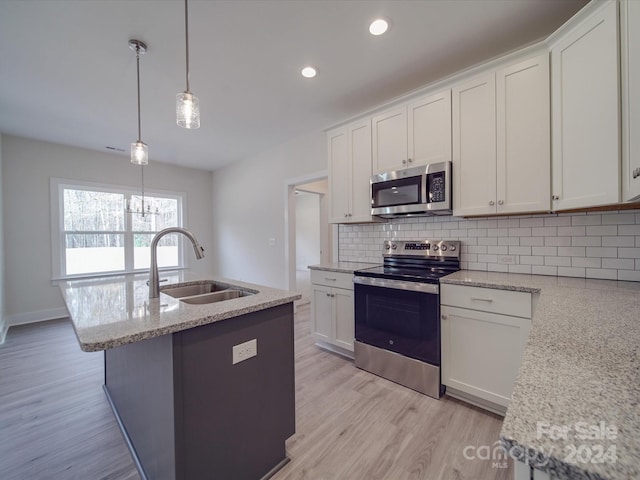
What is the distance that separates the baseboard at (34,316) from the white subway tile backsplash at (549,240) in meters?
5.19

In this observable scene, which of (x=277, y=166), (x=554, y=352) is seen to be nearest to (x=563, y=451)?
(x=554, y=352)

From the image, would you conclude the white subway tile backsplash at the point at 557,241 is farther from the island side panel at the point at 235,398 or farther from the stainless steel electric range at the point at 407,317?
the island side panel at the point at 235,398

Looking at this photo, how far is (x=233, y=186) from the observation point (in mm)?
5266

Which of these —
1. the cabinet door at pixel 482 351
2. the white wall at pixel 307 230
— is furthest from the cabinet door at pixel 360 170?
the white wall at pixel 307 230

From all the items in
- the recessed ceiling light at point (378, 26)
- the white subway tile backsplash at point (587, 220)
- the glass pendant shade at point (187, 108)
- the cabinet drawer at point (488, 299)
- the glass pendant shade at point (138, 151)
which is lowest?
the cabinet drawer at point (488, 299)

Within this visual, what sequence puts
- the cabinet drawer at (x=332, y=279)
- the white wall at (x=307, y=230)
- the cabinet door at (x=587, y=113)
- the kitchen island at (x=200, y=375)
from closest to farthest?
1. the kitchen island at (x=200, y=375)
2. the cabinet door at (x=587, y=113)
3. the cabinet drawer at (x=332, y=279)
4. the white wall at (x=307, y=230)

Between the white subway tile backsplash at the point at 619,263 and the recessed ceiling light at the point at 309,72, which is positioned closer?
the white subway tile backsplash at the point at 619,263

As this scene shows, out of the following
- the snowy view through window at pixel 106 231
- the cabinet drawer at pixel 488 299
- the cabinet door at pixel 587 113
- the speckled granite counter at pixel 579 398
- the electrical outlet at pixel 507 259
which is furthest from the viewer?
the snowy view through window at pixel 106 231

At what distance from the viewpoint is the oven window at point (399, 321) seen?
199 centimetres

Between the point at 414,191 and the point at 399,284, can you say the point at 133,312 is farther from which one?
the point at 414,191

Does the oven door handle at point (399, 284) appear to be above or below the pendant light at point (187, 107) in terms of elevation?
below

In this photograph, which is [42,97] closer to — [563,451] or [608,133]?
[563,451]

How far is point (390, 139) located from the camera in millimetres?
2516

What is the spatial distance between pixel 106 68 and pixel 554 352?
3.41 meters
